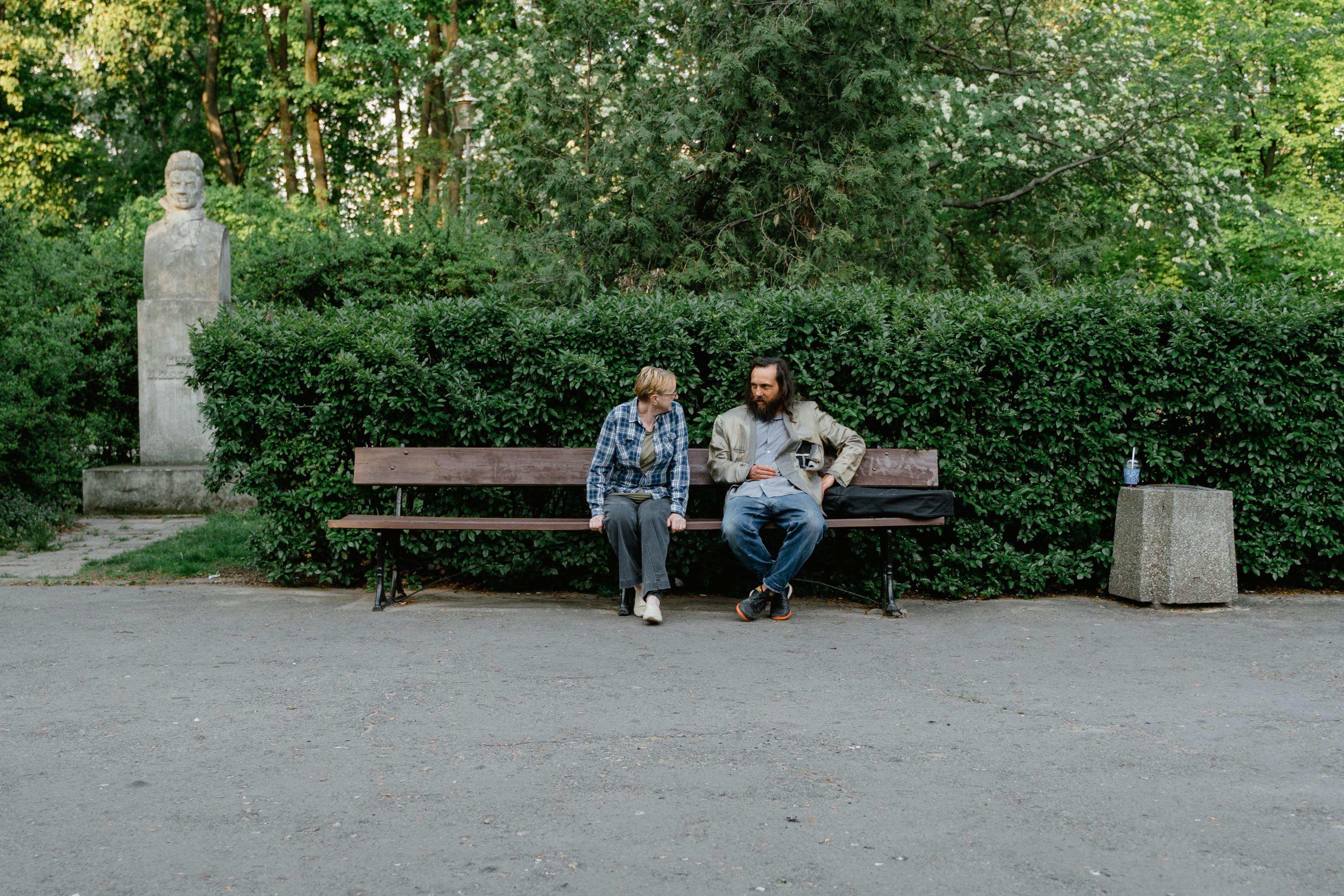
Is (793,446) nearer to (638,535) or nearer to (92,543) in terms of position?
(638,535)

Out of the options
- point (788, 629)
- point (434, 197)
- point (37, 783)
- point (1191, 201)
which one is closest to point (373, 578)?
point (788, 629)

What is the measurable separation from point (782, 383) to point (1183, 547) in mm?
2698

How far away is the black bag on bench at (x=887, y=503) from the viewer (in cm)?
688

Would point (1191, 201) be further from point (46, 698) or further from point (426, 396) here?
point (46, 698)

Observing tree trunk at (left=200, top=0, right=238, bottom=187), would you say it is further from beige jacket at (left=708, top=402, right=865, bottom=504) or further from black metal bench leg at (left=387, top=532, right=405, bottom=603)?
beige jacket at (left=708, top=402, right=865, bottom=504)

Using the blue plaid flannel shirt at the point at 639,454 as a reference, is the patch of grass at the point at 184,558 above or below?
below

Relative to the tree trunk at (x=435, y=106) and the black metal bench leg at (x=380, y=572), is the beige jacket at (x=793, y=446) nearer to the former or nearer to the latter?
the black metal bench leg at (x=380, y=572)

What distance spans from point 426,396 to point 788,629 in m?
2.69

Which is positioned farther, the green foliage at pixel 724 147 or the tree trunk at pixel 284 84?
the tree trunk at pixel 284 84

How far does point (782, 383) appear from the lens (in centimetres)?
686

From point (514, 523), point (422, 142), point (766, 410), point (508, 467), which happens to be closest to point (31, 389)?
point (508, 467)

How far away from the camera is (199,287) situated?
39.6ft

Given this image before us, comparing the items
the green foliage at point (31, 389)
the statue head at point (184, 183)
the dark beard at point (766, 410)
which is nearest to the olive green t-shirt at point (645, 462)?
the dark beard at point (766, 410)

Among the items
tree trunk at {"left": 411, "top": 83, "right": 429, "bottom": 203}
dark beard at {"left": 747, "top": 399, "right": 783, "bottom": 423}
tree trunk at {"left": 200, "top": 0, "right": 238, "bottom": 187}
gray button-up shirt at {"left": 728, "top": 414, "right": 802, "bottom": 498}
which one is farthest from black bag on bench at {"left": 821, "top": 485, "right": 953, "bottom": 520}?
tree trunk at {"left": 200, "top": 0, "right": 238, "bottom": 187}
